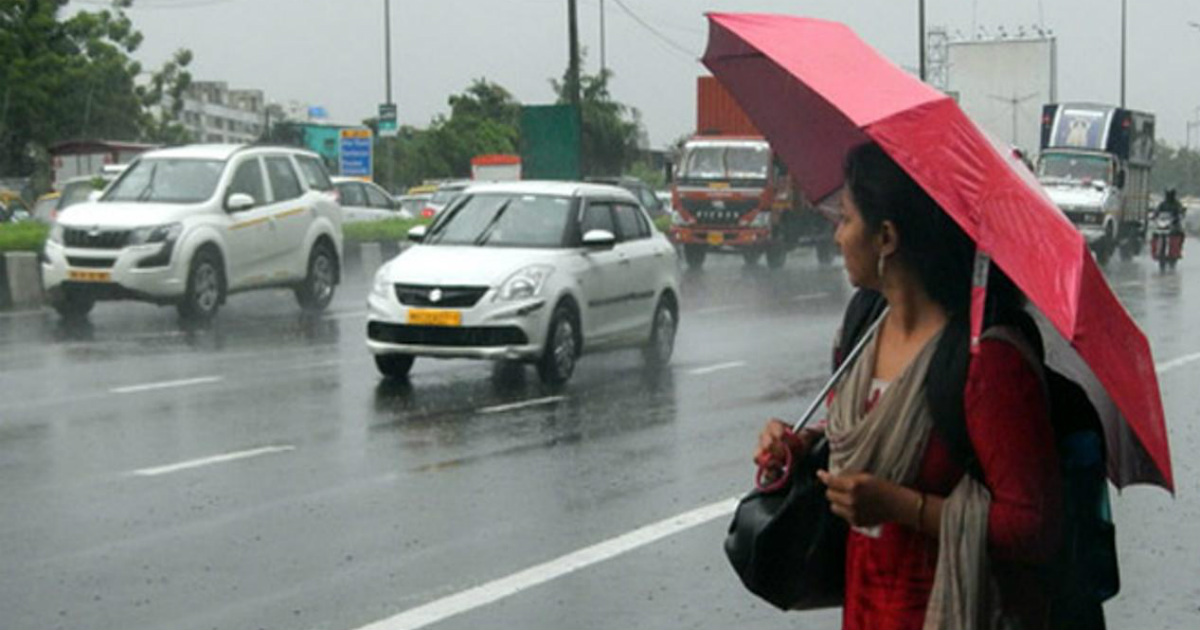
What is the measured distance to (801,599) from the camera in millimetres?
3812

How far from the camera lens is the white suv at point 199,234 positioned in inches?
861

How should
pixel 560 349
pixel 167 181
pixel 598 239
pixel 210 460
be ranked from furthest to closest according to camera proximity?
1. pixel 167 181
2. pixel 598 239
3. pixel 560 349
4. pixel 210 460

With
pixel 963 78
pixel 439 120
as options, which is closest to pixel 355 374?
pixel 963 78

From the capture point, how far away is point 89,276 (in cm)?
2184

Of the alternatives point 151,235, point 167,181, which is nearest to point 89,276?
point 151,235

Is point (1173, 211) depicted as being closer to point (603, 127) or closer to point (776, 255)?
point (776, 255)

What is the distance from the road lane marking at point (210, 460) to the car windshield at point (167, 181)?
1086cm

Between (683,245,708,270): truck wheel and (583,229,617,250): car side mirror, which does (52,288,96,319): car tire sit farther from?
(683,245,708,270): truck wheel

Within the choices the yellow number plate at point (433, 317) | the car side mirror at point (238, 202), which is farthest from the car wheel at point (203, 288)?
the yellow number plate at point (433, 317)

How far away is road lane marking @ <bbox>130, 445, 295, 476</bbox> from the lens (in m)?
11.2

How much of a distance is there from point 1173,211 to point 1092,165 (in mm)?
2367

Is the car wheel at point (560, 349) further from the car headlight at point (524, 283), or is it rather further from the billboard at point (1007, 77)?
the billboard at point (1007, 77)

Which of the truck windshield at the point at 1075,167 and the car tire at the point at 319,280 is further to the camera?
the truck windshield at the point at 1075,167

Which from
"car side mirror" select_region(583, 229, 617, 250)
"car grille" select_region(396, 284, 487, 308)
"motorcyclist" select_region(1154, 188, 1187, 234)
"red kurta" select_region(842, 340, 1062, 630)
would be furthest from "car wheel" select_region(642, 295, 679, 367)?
"motorcyclist" select_region(1154, 188, 1187, 234)
